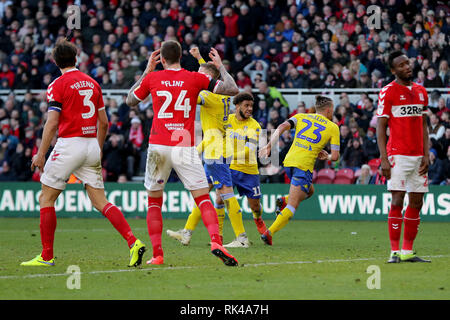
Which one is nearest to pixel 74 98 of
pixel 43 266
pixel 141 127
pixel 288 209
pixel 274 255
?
pixel 43 266

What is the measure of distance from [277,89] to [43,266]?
13677 mm

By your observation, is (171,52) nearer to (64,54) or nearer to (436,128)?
(64,54)

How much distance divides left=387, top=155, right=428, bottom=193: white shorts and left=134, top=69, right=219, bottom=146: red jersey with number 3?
2.47 metres

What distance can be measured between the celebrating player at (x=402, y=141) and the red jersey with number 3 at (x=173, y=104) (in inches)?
89.5

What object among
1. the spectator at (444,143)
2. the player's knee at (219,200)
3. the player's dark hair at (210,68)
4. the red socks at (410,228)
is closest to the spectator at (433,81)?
the spectator at (444,143)

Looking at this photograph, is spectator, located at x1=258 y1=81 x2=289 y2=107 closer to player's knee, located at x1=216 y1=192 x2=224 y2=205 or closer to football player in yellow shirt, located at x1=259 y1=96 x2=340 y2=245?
football player in yellow shirt, located at x1=259 y1=96 x2=340 y2=245

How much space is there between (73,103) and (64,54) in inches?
23.4

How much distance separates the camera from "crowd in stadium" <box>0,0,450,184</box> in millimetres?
20641

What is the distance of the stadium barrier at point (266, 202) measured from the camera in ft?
61.1

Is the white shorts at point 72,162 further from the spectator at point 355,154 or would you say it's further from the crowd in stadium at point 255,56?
the spectator at point 355,154

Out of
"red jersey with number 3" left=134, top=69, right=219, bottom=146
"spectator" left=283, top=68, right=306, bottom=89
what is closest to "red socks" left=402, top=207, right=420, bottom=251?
"red jersey with number 3" left=134, top=69, right=219, bottom=146

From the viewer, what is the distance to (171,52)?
9.09m

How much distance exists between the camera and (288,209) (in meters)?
12.2

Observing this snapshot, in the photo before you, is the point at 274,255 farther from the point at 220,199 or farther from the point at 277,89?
the point at 277,89
